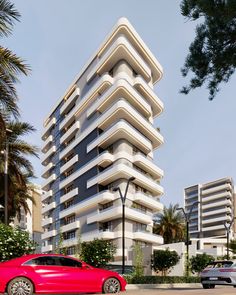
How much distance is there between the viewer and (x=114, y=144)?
2489 inches

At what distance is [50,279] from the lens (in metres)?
14.5

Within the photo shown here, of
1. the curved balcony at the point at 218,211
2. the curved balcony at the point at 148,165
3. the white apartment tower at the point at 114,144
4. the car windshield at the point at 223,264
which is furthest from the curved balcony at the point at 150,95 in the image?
the curved balcony at the point at 218,211

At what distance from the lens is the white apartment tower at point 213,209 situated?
160 m

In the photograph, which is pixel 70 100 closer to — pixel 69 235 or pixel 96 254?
pixel 69 235

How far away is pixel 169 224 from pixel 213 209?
86978mm

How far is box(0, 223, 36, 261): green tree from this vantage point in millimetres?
26125

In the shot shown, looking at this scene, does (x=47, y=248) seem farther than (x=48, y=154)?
No

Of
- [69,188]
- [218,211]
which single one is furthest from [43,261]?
[218,211]

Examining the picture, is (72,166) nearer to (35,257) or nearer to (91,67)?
(91,67)

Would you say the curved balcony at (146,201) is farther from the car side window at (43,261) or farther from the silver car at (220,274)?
the car side window at (43,261)

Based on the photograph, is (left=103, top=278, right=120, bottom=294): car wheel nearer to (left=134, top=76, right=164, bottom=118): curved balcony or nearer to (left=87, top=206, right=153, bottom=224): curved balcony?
(left=87, top=206, right=153, bottom=224): curved balcony

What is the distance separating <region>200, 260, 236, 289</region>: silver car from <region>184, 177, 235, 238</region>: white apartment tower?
133 m

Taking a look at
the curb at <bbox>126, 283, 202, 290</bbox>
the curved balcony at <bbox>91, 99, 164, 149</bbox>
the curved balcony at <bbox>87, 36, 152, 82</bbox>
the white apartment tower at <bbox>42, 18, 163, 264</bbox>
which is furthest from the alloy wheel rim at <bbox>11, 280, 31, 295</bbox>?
the curved balcony at <bbox>87, 36, 152, 82</bbox>

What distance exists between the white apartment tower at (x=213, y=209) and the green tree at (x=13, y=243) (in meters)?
133
